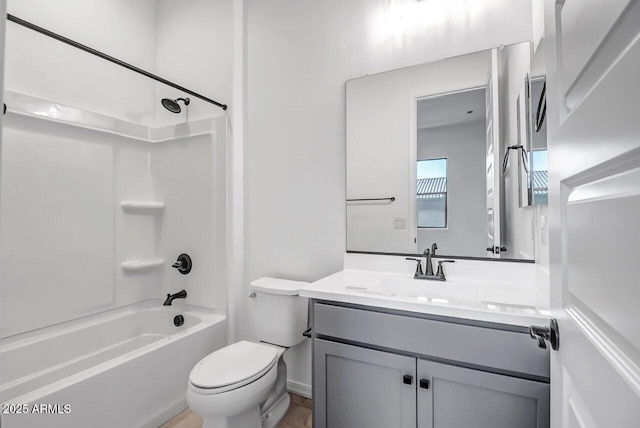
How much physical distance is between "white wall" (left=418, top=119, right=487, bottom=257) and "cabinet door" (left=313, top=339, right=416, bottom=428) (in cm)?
66

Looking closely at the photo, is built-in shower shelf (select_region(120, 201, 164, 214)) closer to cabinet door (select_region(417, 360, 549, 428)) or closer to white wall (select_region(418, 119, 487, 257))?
white wall (select_region(418, 119, 487, 257))

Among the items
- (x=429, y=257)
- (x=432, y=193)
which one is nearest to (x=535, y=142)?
(x=432, y=193)

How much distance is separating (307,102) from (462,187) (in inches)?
42.3

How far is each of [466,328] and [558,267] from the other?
19.4 inches

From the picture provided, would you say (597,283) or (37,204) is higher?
(37,204)

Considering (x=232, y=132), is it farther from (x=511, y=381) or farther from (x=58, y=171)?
(x=511, y=381)

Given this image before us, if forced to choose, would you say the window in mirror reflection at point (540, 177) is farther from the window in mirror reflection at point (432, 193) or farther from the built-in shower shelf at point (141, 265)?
the built-in shower shelf at point (141, 265)

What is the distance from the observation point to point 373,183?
177 cm

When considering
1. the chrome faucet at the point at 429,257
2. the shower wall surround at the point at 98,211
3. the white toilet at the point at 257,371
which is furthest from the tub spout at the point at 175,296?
the chrome faucet at the point at 429,257

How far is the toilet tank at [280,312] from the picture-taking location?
Answer: 5.86 ft

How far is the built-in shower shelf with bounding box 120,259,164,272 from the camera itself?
230 centimetres

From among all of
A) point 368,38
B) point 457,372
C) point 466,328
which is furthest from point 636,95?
point 368,38

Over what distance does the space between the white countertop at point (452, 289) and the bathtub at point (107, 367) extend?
1004mm

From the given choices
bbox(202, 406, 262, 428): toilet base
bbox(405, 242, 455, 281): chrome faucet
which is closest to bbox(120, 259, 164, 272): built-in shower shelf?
bbox(202, 406, 262, 428): toilet base
